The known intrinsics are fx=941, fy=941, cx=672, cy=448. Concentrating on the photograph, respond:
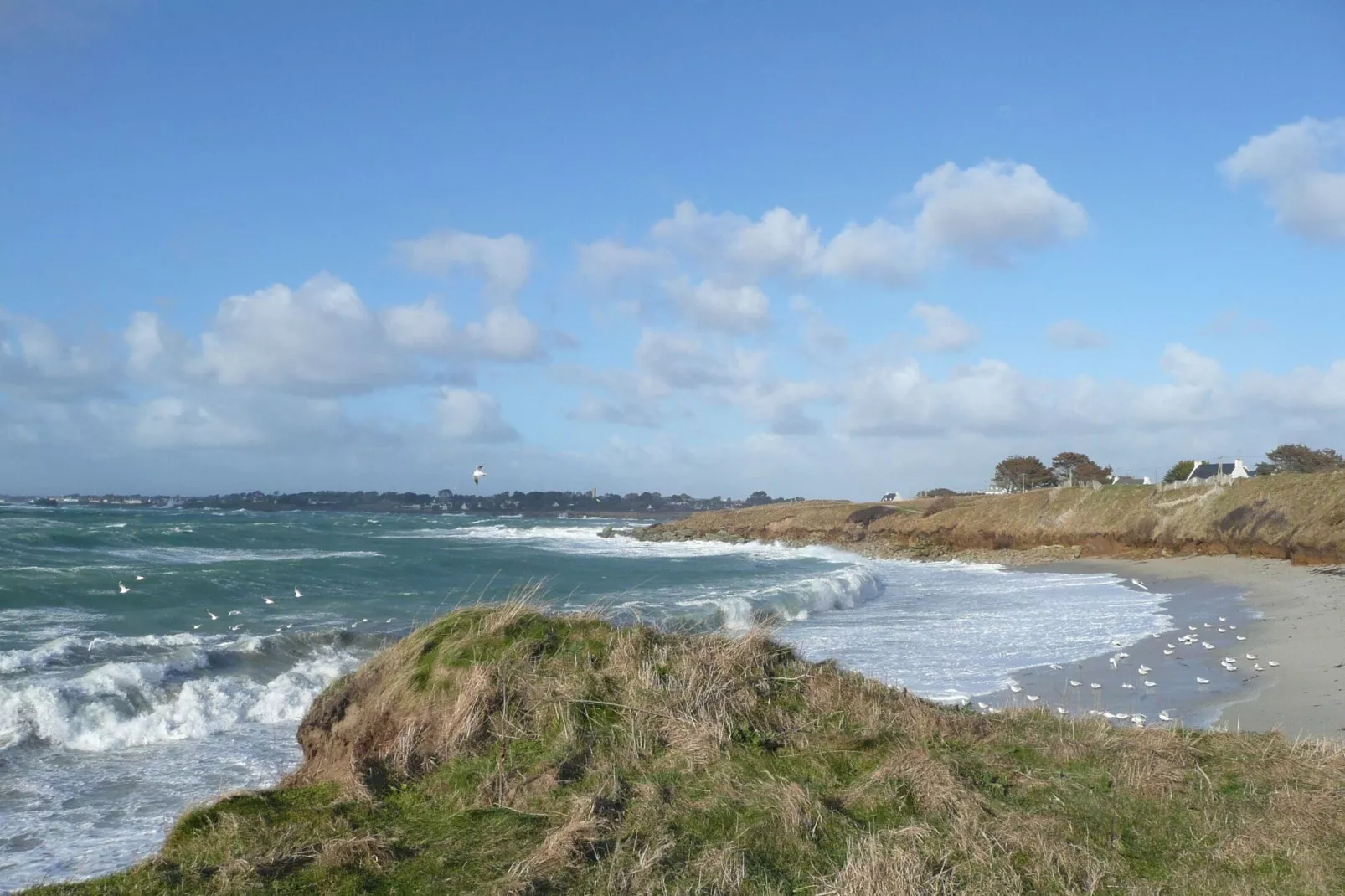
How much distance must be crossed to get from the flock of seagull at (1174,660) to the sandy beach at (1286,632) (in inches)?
12.5

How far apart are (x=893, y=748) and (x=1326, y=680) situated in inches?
389

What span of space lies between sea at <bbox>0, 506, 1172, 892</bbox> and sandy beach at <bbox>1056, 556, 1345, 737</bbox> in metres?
2.25

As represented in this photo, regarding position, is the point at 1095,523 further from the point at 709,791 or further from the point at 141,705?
the point at 709,791

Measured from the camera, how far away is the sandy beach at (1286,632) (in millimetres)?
10930

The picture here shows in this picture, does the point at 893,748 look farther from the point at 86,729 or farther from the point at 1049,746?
the point at 86,729

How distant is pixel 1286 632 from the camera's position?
17469mm

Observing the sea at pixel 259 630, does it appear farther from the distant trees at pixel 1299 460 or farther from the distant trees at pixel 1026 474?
the distant trees at pixel 1026 474

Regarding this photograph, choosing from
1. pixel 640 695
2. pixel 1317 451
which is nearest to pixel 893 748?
pixel 640 695

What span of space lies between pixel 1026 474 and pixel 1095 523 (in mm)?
46769

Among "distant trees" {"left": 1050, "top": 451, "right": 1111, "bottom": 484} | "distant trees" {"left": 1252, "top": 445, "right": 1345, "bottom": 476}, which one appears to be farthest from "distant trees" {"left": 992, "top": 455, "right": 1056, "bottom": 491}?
"distant trees" {"left": 1252, "top": 445, "right": 1345, "bottom": 476}

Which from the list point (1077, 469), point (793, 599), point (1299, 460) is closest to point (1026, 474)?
point (1077, 469)

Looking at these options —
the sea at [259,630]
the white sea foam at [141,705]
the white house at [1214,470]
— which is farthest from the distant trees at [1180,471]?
the white sea foam at [141,705]

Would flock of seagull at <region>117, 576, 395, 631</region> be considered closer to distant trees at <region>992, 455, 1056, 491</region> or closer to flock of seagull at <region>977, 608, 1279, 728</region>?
flock of seagull at <region>977, 608, 1279, 728</region>

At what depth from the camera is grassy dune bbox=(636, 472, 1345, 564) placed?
33.4m
